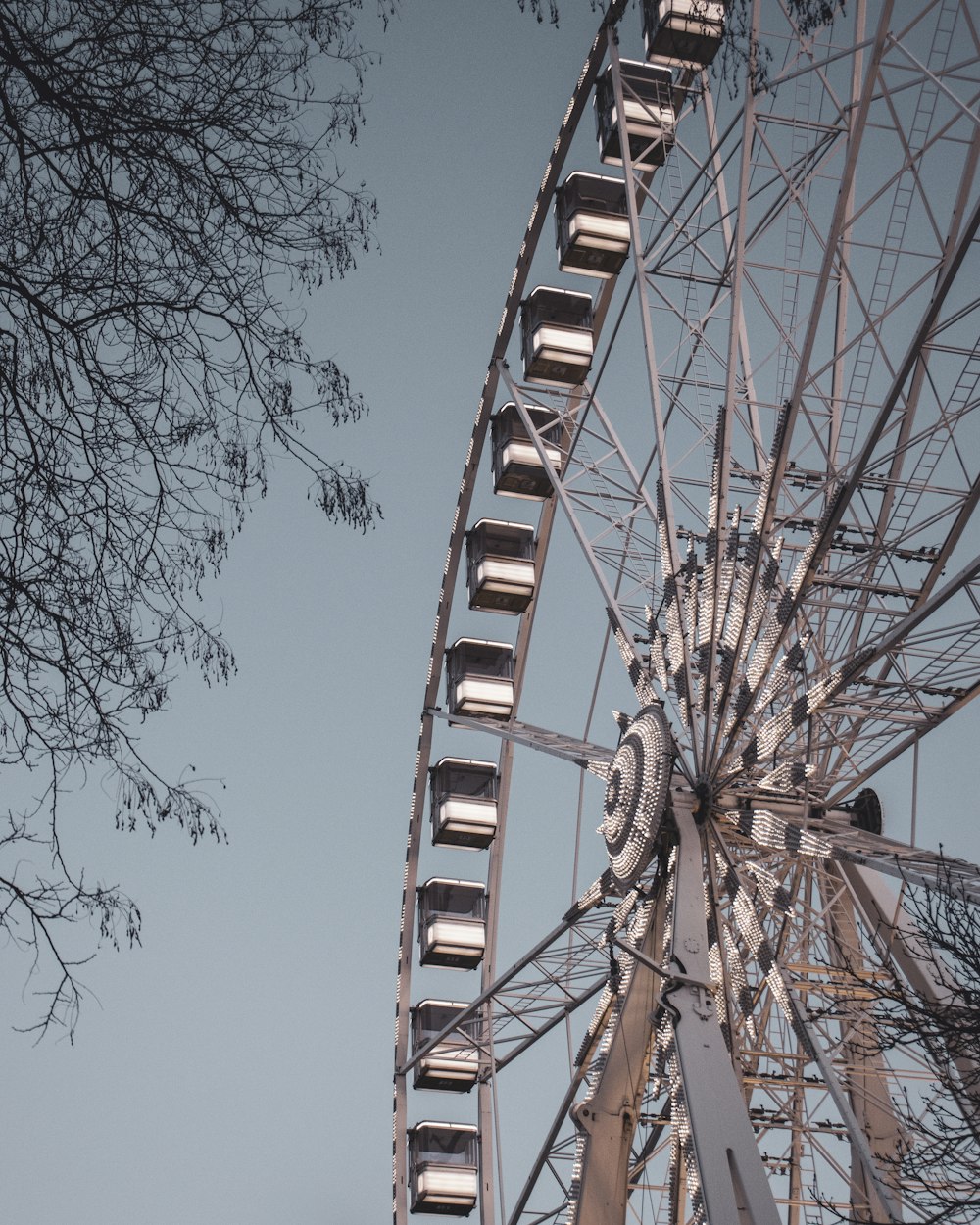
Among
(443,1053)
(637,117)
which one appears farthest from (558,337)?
(443,1053)

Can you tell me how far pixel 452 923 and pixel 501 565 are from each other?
18.2ft

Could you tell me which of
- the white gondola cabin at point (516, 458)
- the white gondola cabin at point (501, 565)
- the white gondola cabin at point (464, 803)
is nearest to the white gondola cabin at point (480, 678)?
the white gondola cabin at point (501, 565)

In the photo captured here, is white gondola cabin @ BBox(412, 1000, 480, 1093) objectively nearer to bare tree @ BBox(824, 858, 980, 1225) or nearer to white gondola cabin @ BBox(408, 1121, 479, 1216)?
white gondola cabin @ BBox(408, 1121, 479, 1216)

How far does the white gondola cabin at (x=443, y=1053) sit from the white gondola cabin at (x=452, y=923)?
2.36 feet

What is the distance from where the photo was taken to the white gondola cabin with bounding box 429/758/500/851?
81.1 feet

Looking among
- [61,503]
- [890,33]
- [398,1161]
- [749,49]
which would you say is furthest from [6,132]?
[398,1161]

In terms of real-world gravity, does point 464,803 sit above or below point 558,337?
below

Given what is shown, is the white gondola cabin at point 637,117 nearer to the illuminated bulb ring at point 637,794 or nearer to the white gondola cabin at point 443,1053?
the illuminated bulb ring at point 637,794

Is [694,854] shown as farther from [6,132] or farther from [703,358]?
[6,132]

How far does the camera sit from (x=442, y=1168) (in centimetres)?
2411

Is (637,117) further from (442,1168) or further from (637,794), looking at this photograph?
(442,1168)

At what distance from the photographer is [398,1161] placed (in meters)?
24.2

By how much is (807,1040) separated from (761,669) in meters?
3.52

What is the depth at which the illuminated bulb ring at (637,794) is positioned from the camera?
53.1 feet
